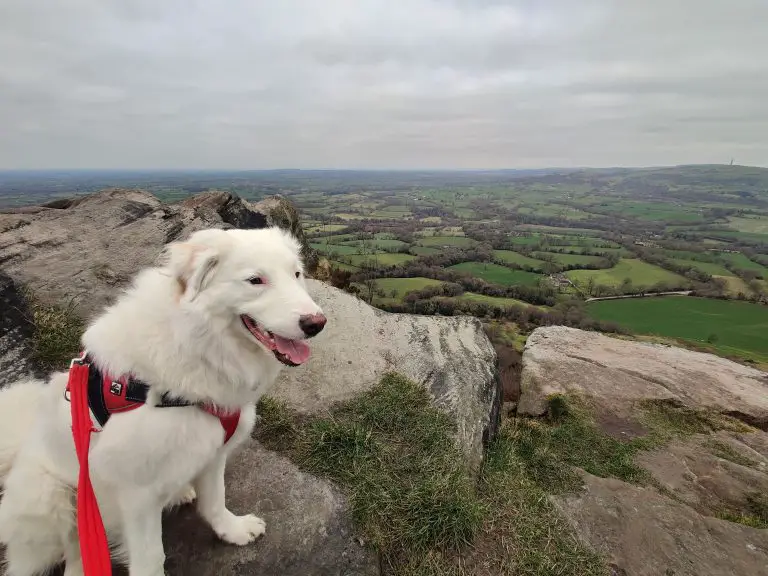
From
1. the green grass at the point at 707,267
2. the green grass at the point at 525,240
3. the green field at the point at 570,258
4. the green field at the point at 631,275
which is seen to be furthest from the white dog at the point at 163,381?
the green grass at the point at 525,240

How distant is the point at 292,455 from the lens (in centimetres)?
Answer: 482

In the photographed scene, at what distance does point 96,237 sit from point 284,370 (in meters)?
4.51

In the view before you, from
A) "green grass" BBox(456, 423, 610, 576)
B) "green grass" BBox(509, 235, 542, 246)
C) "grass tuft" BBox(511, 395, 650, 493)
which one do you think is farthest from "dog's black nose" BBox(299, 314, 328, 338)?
"green grass" BBox(509, 235, 542, 246)

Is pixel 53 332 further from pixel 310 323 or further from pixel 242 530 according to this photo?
pixel 310 323

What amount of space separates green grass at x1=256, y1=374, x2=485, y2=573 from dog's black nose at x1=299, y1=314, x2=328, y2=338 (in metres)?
2.57

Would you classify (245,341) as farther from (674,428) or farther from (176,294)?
(674,428)

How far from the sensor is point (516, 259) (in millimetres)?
82062

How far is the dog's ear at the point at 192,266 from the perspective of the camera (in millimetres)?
2682

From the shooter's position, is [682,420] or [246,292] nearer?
[246,292]

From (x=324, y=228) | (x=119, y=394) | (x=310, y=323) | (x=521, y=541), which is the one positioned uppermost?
(x=310, y=323)

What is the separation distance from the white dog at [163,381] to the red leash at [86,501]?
75mm

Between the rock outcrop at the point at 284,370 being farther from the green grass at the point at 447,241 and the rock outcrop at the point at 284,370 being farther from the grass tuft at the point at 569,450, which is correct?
the green grass at the point at 447,241

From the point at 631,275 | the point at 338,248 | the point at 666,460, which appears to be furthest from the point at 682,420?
the point at 631,275

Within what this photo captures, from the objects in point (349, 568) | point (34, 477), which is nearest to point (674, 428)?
point (349, 568)
